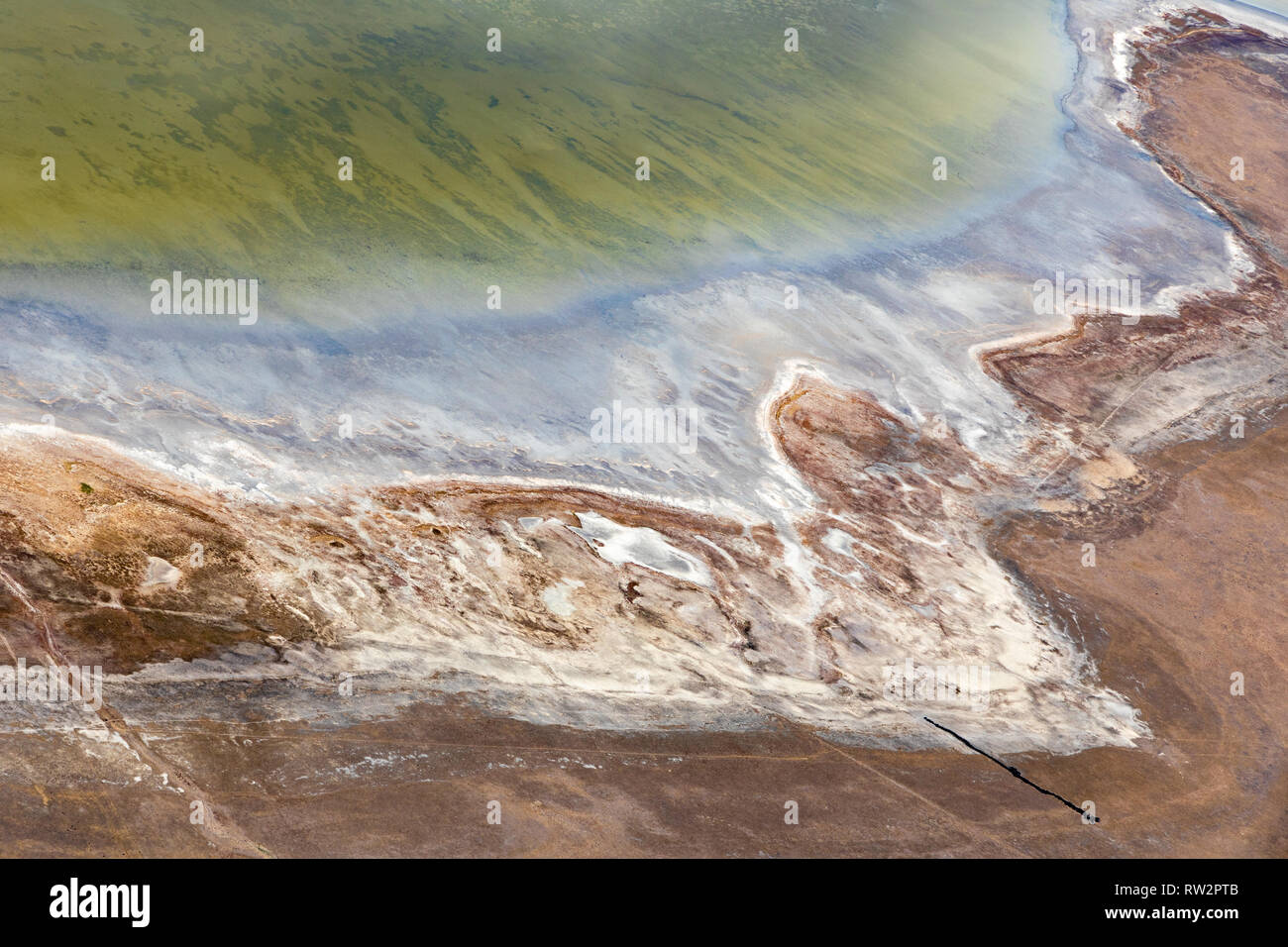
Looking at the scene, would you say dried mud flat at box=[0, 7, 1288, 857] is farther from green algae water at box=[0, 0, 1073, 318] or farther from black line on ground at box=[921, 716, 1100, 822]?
green algae water at box=[0, 0, 1073, 318]

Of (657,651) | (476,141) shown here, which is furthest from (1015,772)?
(476,141)

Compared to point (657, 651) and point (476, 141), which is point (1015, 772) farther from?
point (476, 141)

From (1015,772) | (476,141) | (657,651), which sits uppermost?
(476,141)

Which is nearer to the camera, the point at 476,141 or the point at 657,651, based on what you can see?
the point at 657,651

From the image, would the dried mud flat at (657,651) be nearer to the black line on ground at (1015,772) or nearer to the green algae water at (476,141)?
the black line on ground at (1015,772)

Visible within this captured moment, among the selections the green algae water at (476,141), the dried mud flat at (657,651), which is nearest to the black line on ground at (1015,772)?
the dried mud flat at (657,651)

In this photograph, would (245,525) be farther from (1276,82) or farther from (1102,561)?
(1276,82)
